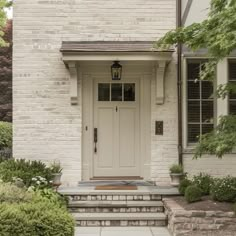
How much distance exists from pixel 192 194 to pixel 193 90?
2.76 m

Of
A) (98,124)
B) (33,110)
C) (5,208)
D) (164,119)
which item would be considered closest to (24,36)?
(33,110)

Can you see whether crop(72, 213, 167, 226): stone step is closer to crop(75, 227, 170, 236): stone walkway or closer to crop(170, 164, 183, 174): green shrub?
crop(75, 227, 170, 236): stone walkway

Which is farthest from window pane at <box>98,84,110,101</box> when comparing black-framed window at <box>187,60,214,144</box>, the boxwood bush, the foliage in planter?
the boxwood bush

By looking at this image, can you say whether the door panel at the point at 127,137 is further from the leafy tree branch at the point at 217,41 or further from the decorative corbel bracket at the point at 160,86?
the leafy tree branch at the point at 217,41

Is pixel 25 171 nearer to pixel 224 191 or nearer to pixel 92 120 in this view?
pixel 92 120

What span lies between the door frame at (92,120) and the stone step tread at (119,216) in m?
1.70

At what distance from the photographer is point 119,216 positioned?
329 inches

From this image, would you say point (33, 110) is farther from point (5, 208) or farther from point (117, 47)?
point (5, 208)

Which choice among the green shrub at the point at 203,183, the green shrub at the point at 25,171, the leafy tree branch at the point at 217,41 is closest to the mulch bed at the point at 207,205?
the green shrub at the point at 203,183

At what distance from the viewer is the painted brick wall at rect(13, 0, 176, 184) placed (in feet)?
32.5

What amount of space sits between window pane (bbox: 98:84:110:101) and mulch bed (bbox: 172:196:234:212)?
2.98 m

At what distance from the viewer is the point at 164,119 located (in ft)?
32.8

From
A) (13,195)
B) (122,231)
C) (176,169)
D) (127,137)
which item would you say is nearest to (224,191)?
(176,169)

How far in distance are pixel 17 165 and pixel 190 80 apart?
3.94m
